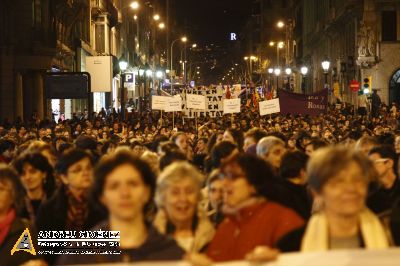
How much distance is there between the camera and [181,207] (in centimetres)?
524

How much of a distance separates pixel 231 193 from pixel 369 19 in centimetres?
4931

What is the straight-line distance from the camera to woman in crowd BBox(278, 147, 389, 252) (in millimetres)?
4715

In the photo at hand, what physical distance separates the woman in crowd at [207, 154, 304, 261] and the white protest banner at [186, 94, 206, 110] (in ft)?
65.2

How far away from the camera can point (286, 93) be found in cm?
2723

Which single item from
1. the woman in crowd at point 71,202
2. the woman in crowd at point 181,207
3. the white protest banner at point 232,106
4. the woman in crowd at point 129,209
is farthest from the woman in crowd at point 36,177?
the white protest banner at point 232,106

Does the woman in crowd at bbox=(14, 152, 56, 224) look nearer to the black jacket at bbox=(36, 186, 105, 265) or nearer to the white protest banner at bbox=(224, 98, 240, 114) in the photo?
the black jacket at bbox=(36, 186, 105, 265)

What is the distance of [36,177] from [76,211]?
1.35 metres

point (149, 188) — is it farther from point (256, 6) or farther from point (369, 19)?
point (256, 6)

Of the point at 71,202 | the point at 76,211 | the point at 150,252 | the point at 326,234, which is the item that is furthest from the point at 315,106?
the point at 150,252

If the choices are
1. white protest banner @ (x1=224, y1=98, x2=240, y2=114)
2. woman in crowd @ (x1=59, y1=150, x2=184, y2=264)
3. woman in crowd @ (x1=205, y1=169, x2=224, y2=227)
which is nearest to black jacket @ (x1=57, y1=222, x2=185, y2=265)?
woman in crowd @ (x1=59, y1=150, x2=184, y2=264)

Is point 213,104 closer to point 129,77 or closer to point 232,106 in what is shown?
point 232,106

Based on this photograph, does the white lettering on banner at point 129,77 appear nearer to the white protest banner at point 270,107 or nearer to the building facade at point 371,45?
the building facade at point 371,45

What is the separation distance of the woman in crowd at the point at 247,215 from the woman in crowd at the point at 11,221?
110 centimetres

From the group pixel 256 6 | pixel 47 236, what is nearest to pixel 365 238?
pixel 47 236
